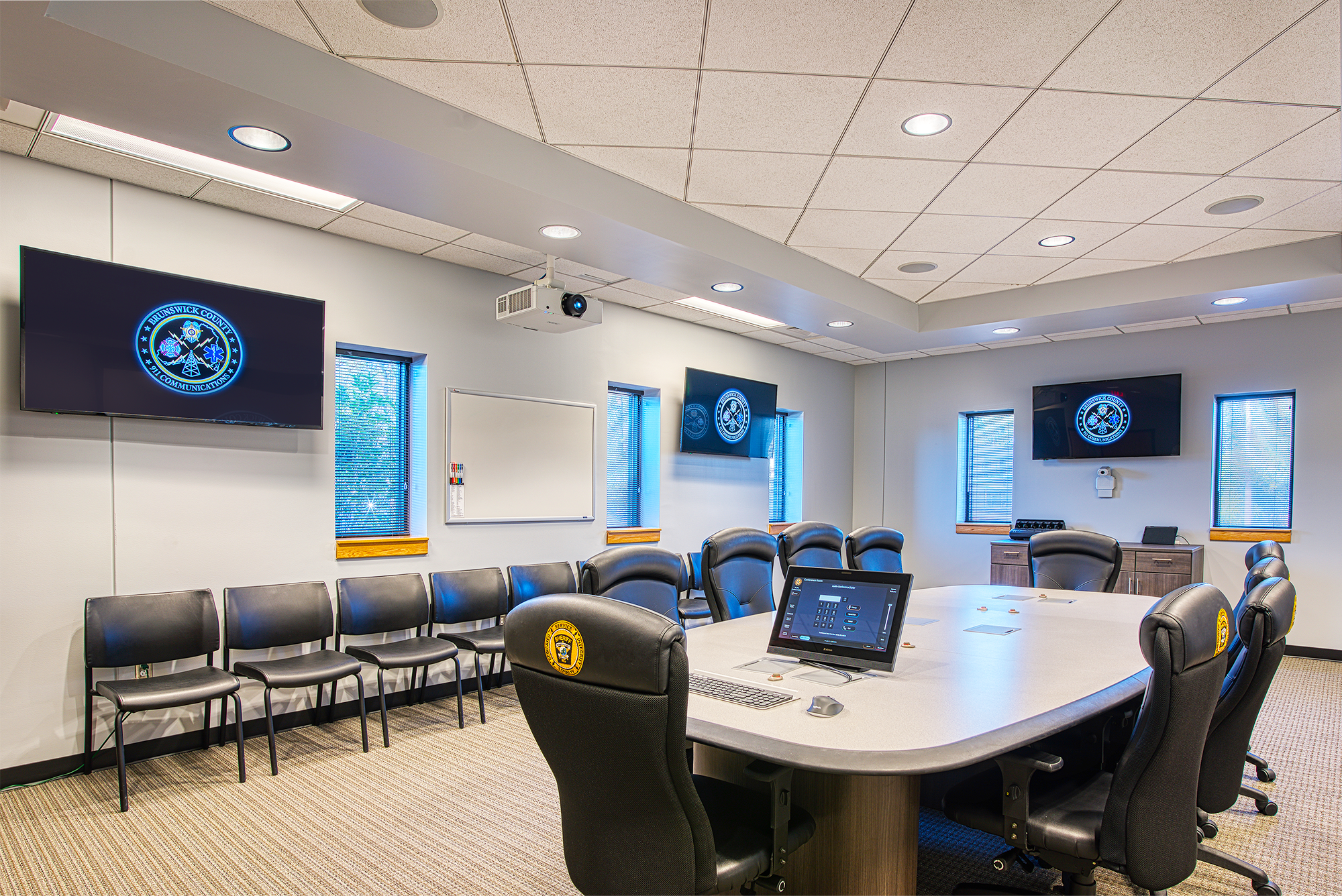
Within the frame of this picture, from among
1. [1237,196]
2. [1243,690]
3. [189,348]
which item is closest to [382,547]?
[189,348]

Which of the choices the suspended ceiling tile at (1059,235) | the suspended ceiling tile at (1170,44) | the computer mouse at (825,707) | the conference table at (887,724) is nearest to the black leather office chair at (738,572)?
the conference table at (887,724)

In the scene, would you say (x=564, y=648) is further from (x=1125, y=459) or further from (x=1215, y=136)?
(x=1125, y=459)

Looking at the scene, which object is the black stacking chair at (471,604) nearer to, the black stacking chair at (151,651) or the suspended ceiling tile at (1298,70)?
the black stacking chair at (151,651)

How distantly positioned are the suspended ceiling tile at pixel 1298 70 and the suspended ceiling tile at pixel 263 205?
4.35 metres

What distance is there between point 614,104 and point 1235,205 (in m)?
3.61

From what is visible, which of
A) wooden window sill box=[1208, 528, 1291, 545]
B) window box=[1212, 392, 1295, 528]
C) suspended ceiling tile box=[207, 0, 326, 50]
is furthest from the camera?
window box=[1212, 392, 1295, 528]

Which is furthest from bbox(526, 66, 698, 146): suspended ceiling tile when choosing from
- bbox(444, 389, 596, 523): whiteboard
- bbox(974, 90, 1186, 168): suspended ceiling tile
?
bbox(444, 389, 596, 523): whiteboard

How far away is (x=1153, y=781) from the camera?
1.80 m

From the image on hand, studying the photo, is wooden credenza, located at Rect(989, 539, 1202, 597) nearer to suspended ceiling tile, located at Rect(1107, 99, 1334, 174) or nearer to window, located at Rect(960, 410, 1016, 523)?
window, located at Rect(960, 410, 1016, 523)

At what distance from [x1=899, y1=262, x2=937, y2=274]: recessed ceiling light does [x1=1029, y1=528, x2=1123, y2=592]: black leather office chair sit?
2.08 meters

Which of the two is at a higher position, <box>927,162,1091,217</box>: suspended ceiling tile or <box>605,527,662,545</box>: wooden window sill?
<box>927,162,1091,217</box>: suspended ceiling tile

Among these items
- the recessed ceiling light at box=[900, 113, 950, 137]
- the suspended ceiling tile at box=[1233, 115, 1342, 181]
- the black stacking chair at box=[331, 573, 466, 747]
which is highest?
the recessed ceiling light at box=[900, 113, 950, 137]

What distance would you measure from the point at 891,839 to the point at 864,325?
521cm

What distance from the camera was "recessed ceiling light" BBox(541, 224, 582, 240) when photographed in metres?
4.06
